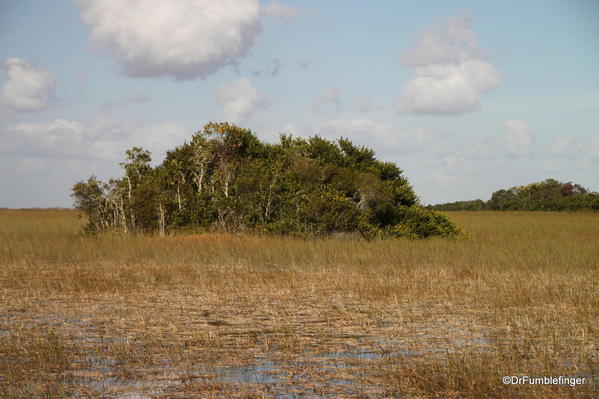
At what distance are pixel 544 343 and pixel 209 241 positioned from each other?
1426cm

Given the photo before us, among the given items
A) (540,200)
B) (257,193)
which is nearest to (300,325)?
(257,193)

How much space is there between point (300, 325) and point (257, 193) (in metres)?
15.0

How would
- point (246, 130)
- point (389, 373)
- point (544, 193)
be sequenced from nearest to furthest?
point (389, 373)
point (246, 130)
point (544, 193)

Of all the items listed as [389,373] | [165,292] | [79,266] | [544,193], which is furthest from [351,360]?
[544,193]

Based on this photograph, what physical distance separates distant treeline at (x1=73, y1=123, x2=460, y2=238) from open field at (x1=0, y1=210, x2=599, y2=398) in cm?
629

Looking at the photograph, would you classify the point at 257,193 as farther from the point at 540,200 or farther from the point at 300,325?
the point at 540,200

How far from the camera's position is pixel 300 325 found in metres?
8.74

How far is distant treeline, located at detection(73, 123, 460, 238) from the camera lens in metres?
23.0

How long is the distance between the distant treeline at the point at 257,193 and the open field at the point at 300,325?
20.6 ft

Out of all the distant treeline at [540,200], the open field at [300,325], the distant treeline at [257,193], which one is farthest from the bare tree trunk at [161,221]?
the distant treeline at [540,200]

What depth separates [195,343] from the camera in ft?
25.2

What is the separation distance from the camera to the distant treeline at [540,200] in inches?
2274

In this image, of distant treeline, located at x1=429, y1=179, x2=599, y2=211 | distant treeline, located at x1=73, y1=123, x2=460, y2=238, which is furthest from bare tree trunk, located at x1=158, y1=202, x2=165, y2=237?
distant treeline, located at x1=429, y1=179, x2=599, y2=211

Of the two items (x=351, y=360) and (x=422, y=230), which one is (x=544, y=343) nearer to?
(x=351, y=360)
